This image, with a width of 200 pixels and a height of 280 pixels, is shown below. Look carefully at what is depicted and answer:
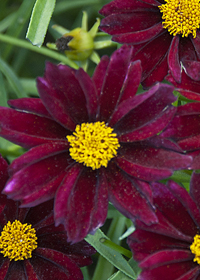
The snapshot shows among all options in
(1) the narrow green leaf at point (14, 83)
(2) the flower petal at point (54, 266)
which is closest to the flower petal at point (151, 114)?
(2) the flower petal at point (54, 266)

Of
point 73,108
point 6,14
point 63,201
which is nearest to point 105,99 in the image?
point 73,108

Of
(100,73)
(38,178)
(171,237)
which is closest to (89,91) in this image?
(100,73)

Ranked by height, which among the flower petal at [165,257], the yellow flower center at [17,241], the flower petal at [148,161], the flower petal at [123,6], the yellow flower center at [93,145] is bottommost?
the flower petal at [165,257]

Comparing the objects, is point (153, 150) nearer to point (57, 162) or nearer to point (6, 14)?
point (57, 162)

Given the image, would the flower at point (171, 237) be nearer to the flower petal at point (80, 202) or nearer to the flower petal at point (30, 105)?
the flower petal at point (80, 202)

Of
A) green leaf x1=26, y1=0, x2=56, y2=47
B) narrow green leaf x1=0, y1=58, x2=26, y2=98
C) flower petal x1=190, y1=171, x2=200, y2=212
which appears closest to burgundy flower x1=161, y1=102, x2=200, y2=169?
flower petal x1=190, y1=171, x2=200, y2=212

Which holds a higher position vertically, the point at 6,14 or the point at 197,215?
the point at 6,14

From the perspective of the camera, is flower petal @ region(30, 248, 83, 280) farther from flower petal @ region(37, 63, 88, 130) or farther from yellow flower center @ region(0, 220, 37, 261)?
flower petal @ region(37, 63, 88, 130)
